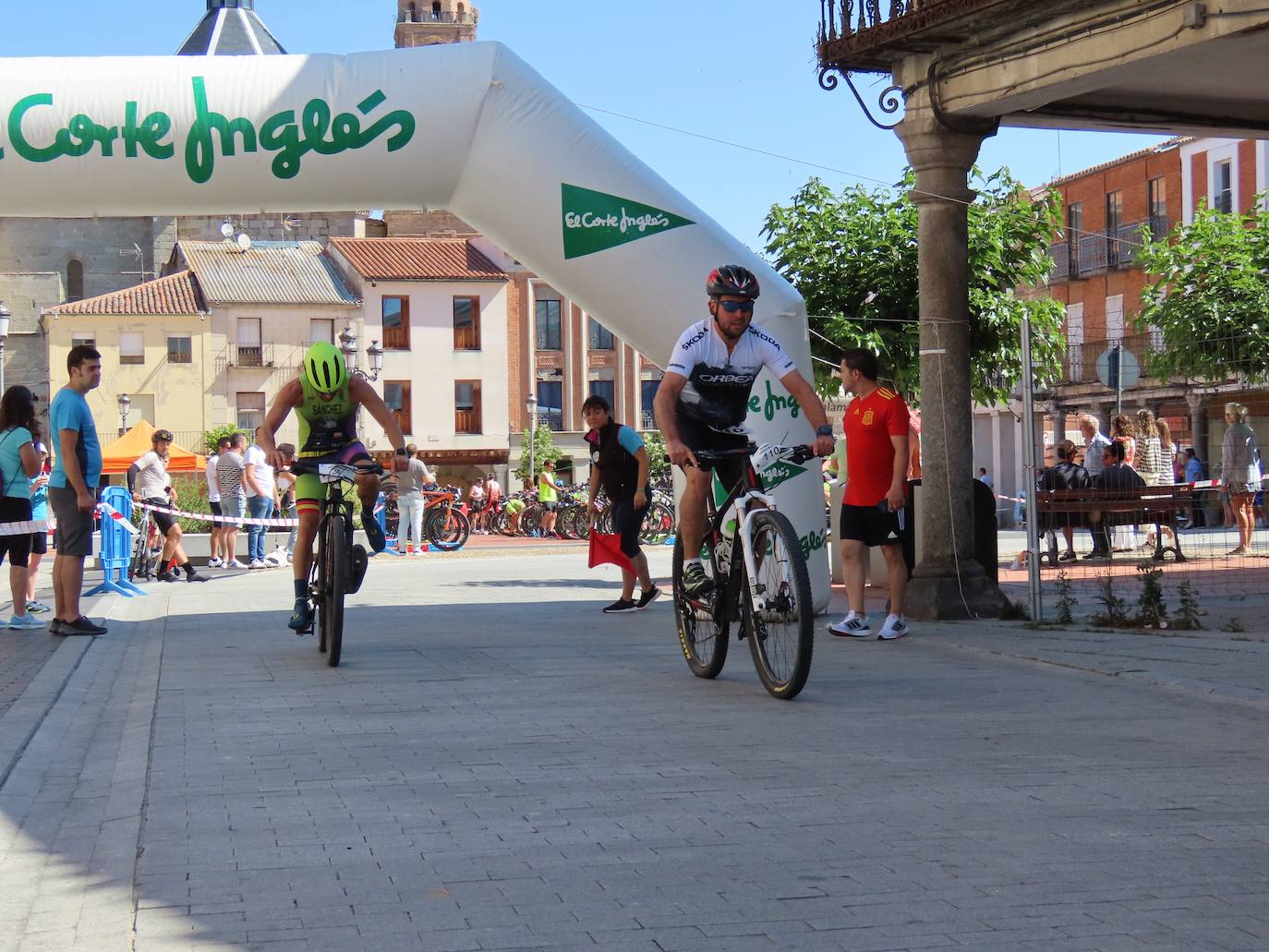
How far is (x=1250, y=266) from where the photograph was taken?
32469mm

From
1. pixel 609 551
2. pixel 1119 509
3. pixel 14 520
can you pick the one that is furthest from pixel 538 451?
pixel 14 520

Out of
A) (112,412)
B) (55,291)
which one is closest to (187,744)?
(112,412)

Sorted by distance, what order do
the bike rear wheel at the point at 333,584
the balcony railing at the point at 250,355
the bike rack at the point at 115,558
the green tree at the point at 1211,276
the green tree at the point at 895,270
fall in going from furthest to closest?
the balcony railing at the point at 250,355
the green tree at the point at 1211,276
the green tree at the point at 895,270
the bike rack at the point at 115,558
the bike rear wheel at the point at 333,584

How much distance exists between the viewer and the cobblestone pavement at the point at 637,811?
3.77 meters

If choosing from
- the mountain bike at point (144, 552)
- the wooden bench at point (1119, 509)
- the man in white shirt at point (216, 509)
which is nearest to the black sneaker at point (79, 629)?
the wooden bench at point (1119, 509)

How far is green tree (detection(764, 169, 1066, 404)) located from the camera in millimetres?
19359

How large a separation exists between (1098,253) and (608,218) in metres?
46.1

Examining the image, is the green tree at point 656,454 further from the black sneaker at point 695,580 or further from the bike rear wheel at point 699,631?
the black sneaker at point 695,580

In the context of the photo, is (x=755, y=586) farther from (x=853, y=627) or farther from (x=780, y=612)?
(x=853, y=627)

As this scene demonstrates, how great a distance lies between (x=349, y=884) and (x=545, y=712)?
2.82m

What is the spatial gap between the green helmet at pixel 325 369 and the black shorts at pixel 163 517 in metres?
11.1

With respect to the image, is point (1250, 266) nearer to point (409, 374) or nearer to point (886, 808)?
point (886, 808)

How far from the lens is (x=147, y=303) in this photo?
224 ft

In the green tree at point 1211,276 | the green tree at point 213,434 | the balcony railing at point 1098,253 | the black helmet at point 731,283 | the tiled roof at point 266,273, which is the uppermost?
the tiled roof at point 266,273
